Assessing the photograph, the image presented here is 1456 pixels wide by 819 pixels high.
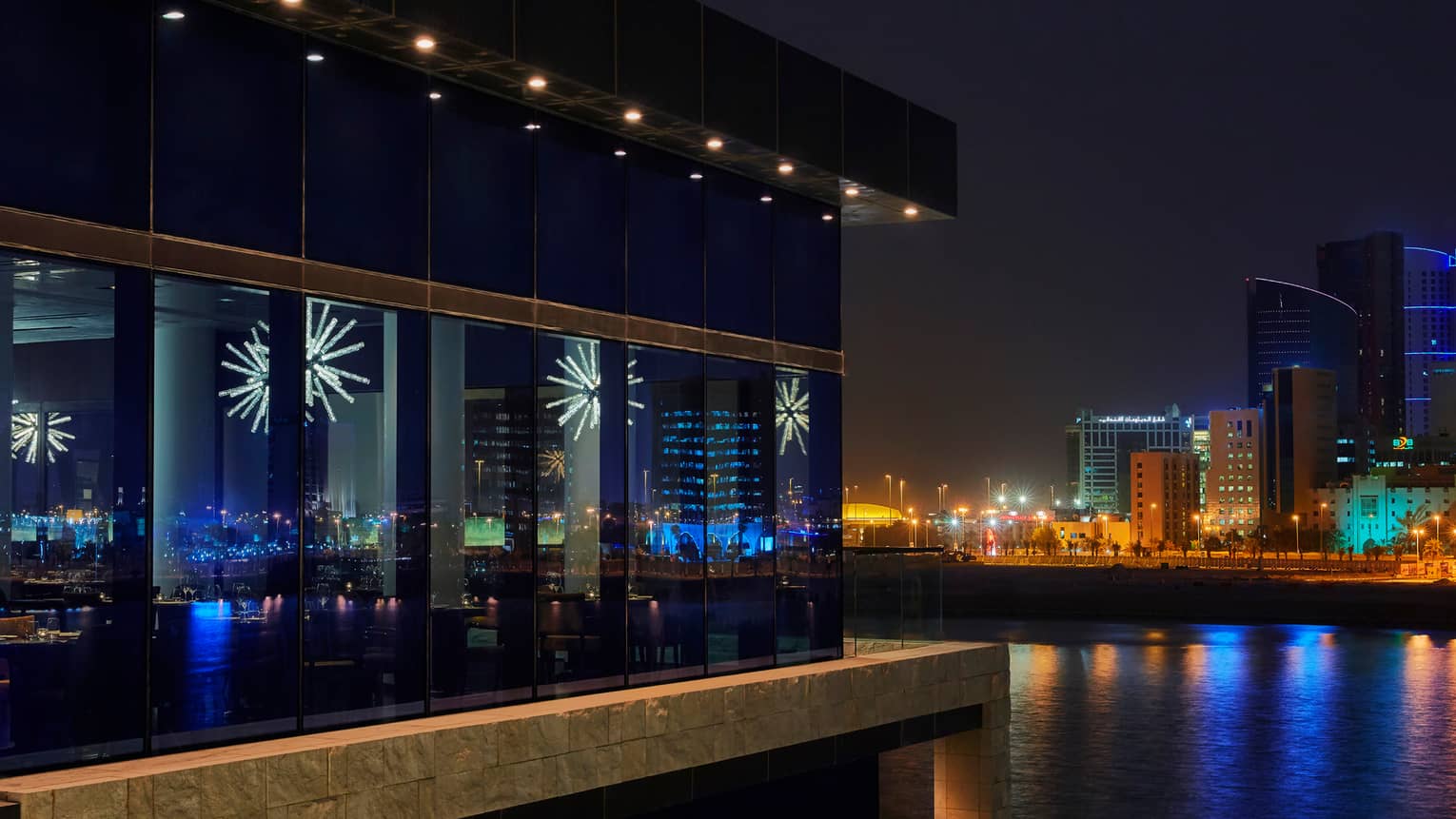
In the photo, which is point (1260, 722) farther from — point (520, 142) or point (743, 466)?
point (520, 142)

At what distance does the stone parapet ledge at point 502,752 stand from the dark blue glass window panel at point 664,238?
3791mm

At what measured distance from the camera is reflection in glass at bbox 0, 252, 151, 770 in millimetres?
10477

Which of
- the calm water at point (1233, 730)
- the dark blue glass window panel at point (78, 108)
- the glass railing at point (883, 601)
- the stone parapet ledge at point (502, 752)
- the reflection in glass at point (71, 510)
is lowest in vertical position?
the calm water at point (1233, 730)

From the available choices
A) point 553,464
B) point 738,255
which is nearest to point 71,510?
point 553,464

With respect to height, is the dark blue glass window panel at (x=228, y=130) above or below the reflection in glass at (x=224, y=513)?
above

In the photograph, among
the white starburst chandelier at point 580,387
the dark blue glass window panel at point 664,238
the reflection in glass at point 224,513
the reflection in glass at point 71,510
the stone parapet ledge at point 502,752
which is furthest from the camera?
the dark blue glass window panel at point 664,238

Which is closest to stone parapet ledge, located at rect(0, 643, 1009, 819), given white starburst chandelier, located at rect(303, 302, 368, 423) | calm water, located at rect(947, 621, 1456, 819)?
white starburst chandelier, located at rect(303, 302, 368, 423)

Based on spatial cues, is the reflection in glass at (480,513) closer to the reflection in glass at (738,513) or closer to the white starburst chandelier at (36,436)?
the reflection in glass at (738,513)

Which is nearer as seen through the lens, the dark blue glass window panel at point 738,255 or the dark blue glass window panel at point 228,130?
the dark blue glass window panel at point 228,130

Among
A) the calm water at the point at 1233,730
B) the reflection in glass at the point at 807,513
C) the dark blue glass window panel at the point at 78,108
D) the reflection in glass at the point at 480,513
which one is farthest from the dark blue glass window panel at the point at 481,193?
the calm water at the point at 1233,730

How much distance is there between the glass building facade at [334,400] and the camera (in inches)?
428

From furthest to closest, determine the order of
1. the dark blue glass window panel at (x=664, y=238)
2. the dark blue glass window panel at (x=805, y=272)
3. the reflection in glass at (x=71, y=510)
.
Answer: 1. the dark blue glass window panel at (x=805, y=272)
2. the dark blue glass window panel at (x=664, y=238)
3. the reflection in glass at (x=71, y=510)

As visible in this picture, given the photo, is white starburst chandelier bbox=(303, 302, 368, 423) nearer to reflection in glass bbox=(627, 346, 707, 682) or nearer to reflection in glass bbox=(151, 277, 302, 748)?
reflection in glass bbox=(151, 277, 302, 748)

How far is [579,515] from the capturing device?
15.8m
